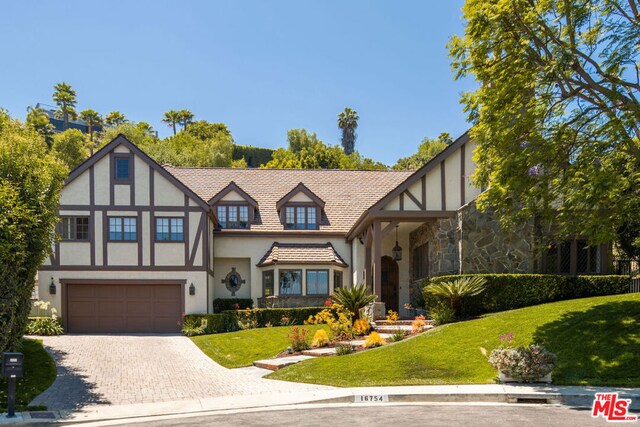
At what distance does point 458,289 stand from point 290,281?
1255 cm

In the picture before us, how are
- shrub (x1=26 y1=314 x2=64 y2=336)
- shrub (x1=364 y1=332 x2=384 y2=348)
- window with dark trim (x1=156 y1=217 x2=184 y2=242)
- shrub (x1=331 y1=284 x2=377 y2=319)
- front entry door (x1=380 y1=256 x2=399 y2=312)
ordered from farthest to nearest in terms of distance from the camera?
1. front entry door (x1=380 y1=256 x2=399 y2=312)
2. window with dark trim (x1=156 y1=217 x2=184 y2=242)
3. shrub (x1=26 y1=314 x2=64 y2=336)
4. shrub (x1=331 y1=284 x2=377 y2=319)
5. shrub (x1=364 y1=332 x2=384 y2=348)

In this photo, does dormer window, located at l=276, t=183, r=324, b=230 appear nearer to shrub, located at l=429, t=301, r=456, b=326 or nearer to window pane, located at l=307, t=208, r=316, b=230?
window pane, located at l=307, t=208, r=316, b=230

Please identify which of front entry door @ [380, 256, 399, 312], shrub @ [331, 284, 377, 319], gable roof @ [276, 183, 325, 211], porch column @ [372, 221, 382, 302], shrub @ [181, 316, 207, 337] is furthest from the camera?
gable roof @ [276, 183, 325, 211]

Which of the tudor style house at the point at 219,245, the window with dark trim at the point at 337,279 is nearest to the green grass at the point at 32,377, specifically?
the tudor style house at the point at 219,245

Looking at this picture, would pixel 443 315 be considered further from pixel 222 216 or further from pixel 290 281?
pixel 222 216

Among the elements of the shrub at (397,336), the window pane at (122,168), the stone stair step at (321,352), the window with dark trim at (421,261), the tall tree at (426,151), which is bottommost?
the stone stair step at (321,352)

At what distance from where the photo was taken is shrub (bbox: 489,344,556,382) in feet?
46.4

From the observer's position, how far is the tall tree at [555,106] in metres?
15.9

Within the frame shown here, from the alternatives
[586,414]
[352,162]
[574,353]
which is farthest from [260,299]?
[352,162]

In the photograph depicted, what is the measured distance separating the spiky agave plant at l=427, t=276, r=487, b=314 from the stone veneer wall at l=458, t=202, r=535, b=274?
7.16 feet

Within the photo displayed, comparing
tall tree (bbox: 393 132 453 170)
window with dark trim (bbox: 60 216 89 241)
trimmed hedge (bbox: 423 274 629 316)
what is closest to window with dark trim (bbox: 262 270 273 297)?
window with dark trim (bbox: 60 216 89 241)

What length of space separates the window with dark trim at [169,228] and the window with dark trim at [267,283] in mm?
4814

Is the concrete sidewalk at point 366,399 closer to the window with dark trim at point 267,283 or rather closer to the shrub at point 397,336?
the shrub at point 397,336

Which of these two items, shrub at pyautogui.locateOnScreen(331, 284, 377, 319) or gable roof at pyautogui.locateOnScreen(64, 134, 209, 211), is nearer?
shrub at pyautogui.locateOnScreen(331, 284, 377, 319)
